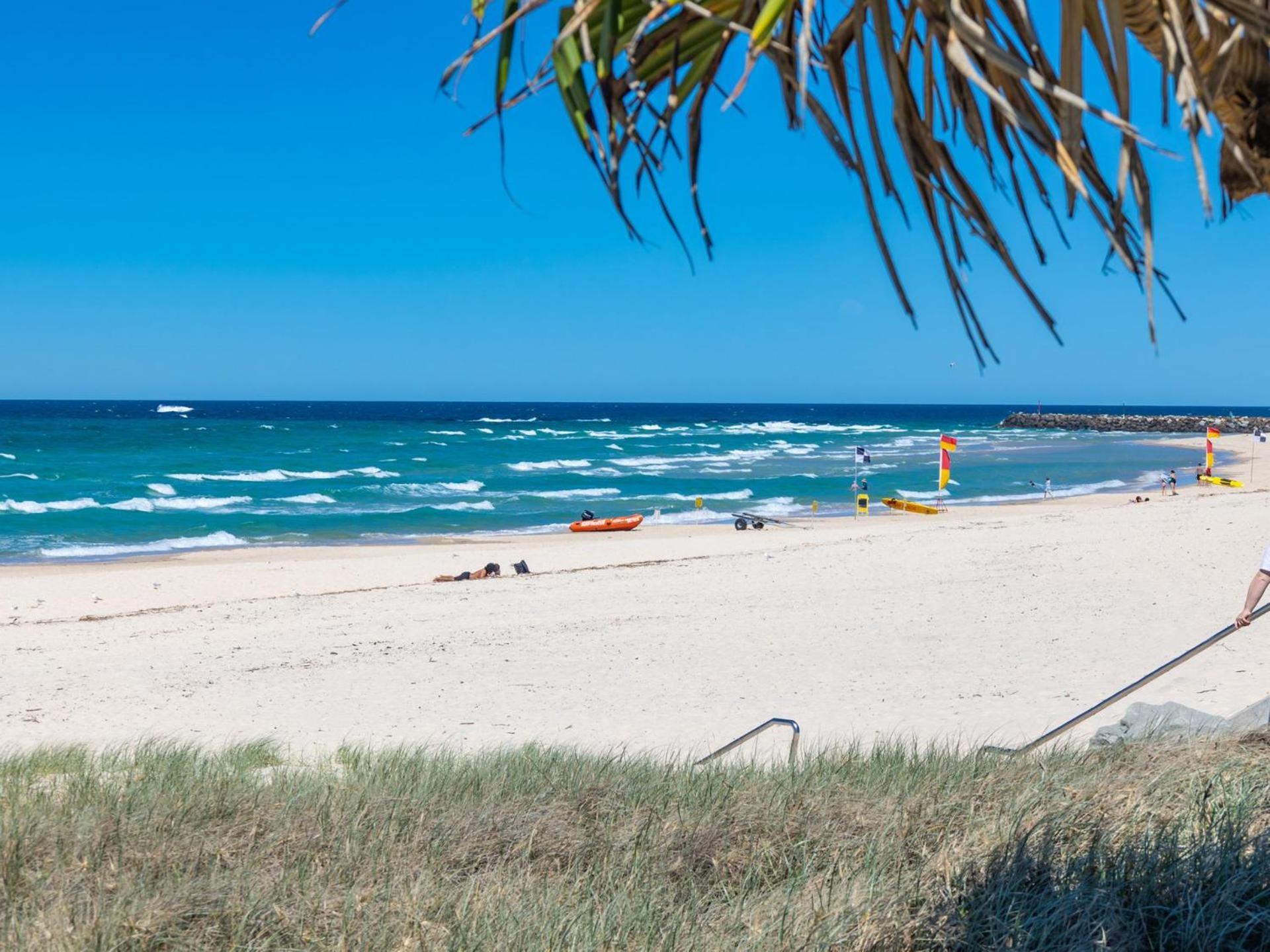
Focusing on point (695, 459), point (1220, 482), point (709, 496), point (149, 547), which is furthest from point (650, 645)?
point (695, 459)

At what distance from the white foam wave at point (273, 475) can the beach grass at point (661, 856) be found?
123 feet

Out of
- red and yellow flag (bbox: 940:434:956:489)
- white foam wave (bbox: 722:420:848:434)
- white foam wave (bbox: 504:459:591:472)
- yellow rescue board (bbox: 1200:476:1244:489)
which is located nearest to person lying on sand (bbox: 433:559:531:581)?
red and yellow flag (bbox: 940:434:956:489)

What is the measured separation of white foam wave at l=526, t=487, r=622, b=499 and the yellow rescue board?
19.7m

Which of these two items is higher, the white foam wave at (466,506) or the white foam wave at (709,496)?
the white foam wave at (709,496)

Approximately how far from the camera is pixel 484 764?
4637mm

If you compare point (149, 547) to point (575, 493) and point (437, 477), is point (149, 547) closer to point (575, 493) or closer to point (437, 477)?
point (575, 493)

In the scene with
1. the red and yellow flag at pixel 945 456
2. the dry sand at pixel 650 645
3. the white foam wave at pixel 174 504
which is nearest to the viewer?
the dry sand at pixel 650 645

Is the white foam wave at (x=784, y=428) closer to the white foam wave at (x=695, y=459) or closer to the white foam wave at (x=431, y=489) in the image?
the white foam wave at (x=695, y=459)

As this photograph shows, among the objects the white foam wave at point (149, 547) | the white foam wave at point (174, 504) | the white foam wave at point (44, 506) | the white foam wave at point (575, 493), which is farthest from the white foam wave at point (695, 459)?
the white foam wave at point (149, 547)

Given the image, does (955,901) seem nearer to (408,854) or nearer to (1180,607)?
(408,854)

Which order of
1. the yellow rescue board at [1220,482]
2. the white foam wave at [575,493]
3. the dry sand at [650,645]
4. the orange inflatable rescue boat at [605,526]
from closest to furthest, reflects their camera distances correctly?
the dry sand at [650,645], the orange inflatable rescue boat at [605,526], the yellow rescue board at [1220,482], the white foam wave at [575,493]

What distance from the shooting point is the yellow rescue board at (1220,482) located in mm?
34688

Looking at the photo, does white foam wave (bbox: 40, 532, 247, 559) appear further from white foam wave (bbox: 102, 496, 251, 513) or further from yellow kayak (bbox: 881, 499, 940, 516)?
yellow kayak (bbox: 881, 499, 940, 516)

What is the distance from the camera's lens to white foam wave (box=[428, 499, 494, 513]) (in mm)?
31812
